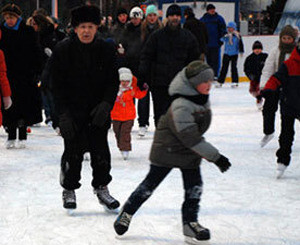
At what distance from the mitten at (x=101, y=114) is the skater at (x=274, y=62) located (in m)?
1.58

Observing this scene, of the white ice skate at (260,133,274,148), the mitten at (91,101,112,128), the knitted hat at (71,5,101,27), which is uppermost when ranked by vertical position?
the knitted hat at (71,5,101,27)

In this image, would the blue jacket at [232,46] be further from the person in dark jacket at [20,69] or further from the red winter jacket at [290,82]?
the red winter jacket at [290,82]

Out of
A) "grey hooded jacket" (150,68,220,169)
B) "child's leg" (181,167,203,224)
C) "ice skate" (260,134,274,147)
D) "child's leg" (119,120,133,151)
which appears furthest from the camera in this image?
"ice skate" (260,134,274,147)

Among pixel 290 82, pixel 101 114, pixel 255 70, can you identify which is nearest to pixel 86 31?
pixel 101 114

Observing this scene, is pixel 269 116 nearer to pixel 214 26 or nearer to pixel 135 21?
pixel 135 21

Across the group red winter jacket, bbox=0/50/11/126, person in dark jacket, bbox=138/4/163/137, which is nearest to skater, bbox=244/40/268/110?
person in dark jacket, bbox=138/4/163/137

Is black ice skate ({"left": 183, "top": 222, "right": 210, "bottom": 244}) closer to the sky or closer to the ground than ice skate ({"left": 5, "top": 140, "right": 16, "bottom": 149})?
closer to the sky

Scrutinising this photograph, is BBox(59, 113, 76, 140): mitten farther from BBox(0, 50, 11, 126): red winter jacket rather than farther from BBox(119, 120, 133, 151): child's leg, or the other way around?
BBox(119, 120, 133, 151): child's leg

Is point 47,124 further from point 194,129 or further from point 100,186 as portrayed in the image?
point 194,129

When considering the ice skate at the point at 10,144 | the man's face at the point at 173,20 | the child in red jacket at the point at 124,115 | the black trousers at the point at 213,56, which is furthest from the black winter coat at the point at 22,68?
the black trousers at the point at 213,56

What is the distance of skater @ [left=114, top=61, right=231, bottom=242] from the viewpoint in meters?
3.47

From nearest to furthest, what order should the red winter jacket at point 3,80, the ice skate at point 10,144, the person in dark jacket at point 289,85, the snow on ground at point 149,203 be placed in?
the snow on ground at point 149,203 < the person in dark jacket at point 289,85 < the red winter jacket at point 3,80 < the ice skate at point 10,144

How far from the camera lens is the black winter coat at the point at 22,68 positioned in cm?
657

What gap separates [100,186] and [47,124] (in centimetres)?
444
